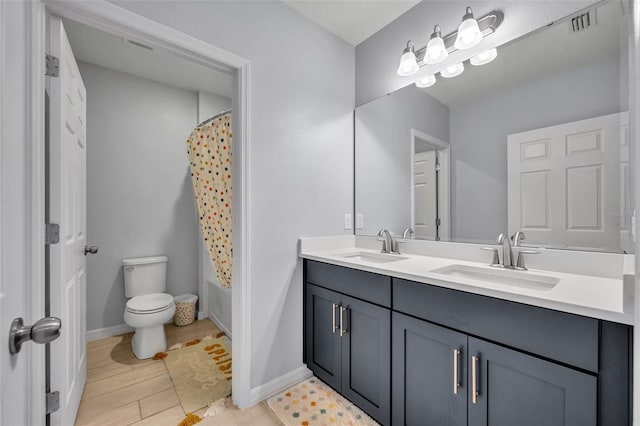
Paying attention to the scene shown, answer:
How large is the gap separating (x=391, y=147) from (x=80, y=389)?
250 cm

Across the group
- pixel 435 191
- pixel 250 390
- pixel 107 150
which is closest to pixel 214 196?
pixel 107 150

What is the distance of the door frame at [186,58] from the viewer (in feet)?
3.31

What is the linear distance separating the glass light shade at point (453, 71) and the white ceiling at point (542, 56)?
0.9 inches

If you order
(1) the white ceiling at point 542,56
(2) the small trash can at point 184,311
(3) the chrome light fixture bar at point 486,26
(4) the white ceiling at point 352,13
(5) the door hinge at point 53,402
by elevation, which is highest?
(4) the white ceiling at point 352,13

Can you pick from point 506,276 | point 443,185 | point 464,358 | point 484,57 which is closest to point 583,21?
point 484,57

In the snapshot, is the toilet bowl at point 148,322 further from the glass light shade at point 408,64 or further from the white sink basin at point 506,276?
the glass light shade at point 408,64

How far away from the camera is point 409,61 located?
1.78 meters

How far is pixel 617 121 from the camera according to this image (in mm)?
1152

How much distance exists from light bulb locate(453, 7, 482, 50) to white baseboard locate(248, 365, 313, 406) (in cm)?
220

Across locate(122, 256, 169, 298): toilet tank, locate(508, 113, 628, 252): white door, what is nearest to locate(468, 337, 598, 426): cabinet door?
locate(508, 113, 628, 252): white door

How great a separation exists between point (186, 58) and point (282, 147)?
→ 695mm

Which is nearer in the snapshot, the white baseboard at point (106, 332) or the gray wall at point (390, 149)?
the gray wall at point (390, 149)

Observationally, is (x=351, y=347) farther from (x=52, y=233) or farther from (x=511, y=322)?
(x=52, y=233)

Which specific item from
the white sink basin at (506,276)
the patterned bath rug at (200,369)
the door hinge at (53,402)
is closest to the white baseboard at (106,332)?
the patterned bath rug at (200,369)
